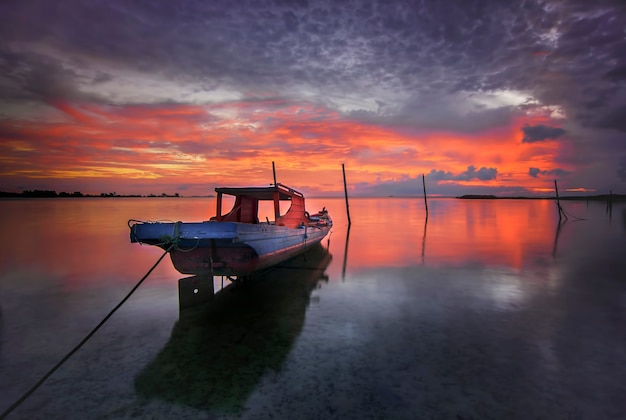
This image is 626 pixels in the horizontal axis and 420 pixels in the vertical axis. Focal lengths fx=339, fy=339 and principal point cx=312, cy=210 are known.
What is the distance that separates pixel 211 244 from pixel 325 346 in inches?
184

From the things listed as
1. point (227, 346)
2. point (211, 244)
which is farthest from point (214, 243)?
point (227, 346)

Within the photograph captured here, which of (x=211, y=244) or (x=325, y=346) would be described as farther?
(x=211, y=244)

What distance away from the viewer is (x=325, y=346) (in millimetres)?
7879

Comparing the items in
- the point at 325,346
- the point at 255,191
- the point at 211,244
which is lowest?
the point at 325,346

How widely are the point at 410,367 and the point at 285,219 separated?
10623 mm

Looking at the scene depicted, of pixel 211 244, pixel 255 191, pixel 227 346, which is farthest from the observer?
pixel 255 191

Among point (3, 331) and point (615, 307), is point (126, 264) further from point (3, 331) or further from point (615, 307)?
point (615, 307)

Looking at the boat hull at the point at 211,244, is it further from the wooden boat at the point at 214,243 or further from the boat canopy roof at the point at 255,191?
the boat canopy roof at the point at 255,191

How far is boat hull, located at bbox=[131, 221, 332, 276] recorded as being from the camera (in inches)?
384

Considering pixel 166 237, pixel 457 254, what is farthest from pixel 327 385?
pixel 457 254

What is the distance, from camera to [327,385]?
6.17 meters

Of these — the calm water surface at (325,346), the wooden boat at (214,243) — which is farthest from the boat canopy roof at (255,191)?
the calm water surface at (325,346)

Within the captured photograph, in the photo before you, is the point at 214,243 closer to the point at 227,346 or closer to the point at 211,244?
the point at 211,244

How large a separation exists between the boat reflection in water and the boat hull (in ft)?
4.21
